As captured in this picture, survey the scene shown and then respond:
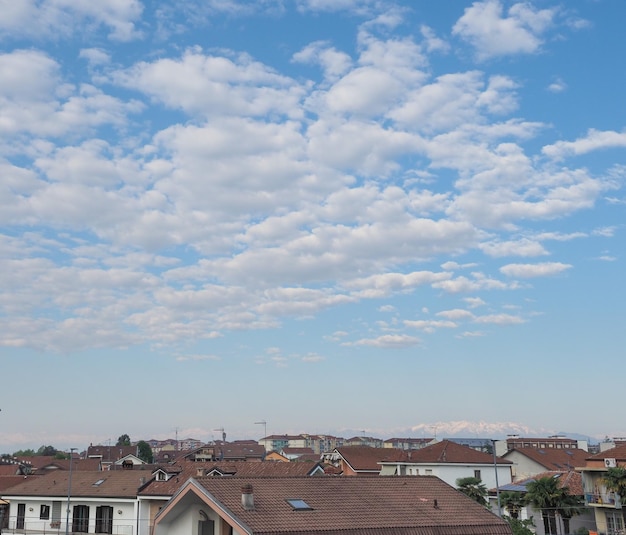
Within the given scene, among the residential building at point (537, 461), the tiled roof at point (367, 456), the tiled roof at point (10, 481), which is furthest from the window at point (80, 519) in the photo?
the residential building at point (537, 461)

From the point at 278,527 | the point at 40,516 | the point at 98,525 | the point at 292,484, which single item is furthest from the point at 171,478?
the point at 278,527

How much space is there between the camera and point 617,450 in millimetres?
55656

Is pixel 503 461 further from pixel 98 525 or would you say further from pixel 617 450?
pixel 98 525

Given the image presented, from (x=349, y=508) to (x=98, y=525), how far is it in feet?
111

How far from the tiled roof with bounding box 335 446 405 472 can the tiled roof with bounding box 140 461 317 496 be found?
1924cm

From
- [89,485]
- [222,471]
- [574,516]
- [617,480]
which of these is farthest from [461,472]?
[89,485]

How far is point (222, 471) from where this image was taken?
57.7m

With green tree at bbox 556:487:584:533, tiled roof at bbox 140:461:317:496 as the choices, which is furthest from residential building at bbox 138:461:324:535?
green tree at bbox 556:487:584:533

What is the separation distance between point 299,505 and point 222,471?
30667mm

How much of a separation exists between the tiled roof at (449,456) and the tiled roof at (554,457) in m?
7.68

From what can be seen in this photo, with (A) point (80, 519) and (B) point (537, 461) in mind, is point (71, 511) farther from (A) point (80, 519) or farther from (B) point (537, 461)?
(B) point (537, 461)

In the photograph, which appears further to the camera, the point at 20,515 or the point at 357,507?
the point at 20,515

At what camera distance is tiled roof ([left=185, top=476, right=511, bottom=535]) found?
2709 cm

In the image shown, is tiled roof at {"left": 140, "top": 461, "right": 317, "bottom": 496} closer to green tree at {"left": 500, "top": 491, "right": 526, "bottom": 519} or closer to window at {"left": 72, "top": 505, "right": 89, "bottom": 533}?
Answer: window at {"left": 72, "top": 505, "right": 89, "bottom": 533}
